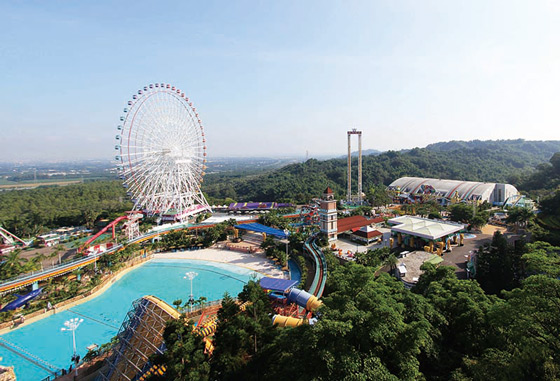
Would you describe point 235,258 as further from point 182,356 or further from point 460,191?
point 460,191

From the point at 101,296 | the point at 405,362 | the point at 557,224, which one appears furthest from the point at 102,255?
the point at 557,224

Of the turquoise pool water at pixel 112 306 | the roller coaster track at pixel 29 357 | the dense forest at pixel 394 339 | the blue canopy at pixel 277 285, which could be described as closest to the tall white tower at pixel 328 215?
the turquoise pool water at pixel 112 306

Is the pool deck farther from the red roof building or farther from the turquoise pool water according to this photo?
the red roof building

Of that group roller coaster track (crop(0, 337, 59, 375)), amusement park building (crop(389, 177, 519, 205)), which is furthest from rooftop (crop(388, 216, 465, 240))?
roller coaster track (crop(0, 337, 59, 375))

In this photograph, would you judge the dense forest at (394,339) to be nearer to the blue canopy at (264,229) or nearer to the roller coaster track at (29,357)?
the roller coaster track at (29,357)

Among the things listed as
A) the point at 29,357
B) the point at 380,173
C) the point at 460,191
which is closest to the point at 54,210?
the point at 29,357

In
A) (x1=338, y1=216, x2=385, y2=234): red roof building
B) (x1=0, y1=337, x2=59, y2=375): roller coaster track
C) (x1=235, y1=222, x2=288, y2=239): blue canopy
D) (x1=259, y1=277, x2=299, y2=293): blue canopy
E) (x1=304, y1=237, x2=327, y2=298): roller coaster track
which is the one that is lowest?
(x1=0, y1=337, x2=59, y2=375): roller coaster track

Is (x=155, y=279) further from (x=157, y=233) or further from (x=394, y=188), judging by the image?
(x=394, y=188)
